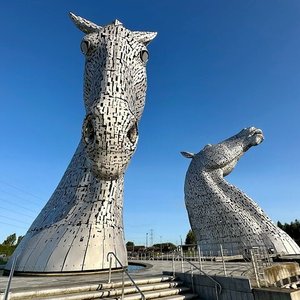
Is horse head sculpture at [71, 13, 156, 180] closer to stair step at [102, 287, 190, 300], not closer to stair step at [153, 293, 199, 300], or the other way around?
stair step at [102, 287, 190, 300]

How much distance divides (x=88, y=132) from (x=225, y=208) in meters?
17.7

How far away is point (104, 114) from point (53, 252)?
481 cm

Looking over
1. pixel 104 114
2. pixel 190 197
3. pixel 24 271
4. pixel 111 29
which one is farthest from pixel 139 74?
pixel 190 197

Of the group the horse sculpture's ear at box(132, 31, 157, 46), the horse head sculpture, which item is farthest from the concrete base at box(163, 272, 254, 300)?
the horse sculpture's ear at box(132, 31, 157, 46)

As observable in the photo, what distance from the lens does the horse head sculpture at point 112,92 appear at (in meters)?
6.42

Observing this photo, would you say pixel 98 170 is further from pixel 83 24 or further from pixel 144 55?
pixel 83 24

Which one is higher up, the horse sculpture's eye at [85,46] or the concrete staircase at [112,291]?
the horse sculpture's eye at [85,46]

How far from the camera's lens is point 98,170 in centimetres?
672

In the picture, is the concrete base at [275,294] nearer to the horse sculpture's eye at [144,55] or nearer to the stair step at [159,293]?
the stair step at [159,293]

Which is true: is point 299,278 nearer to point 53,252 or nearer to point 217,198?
point 53,252

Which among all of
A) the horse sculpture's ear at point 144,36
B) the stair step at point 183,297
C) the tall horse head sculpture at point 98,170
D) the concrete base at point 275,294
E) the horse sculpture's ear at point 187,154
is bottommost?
the stair step at point 183,297

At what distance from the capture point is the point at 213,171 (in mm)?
24188

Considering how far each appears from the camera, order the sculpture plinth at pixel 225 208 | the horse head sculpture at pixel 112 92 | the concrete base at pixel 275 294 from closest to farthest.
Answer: the concrete base at pixel 275 294 → the horse head sculpture at pixel 112 92 → the sculpture plinth at pixel 225 208

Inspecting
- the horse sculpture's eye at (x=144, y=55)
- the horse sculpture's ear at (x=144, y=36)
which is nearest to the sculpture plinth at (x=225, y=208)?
the horse sculpture's eye at (x=144, y=55)
